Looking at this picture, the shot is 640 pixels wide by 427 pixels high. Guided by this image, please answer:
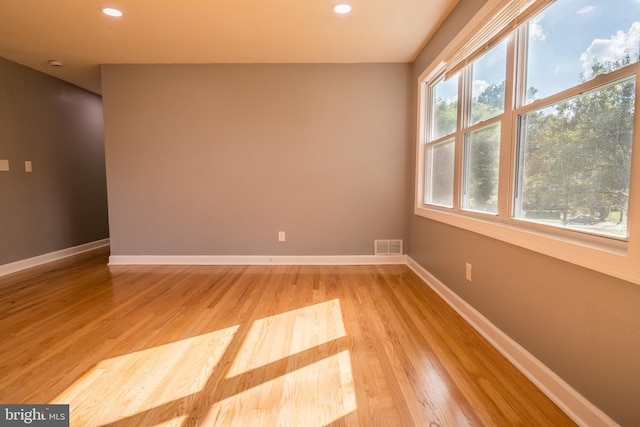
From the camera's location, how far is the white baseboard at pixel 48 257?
11.5 ft

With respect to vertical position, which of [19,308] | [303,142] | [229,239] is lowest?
[19,308]

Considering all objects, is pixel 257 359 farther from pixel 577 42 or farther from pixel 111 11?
pixel 111 11

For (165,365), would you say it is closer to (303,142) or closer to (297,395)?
(297,395)

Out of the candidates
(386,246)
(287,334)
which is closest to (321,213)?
(386,246)

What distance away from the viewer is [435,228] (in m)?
2.93

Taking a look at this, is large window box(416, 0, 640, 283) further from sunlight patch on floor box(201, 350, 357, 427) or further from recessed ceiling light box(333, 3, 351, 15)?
sunlight patch on floor box(201, 350, 357, 427)

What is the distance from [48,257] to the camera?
4.02 meters

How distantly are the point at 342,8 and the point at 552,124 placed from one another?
1867mm

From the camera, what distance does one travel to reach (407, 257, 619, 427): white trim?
48.3 inches

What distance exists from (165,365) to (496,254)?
2.08 meters

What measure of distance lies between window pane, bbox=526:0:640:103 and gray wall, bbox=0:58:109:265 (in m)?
5.15

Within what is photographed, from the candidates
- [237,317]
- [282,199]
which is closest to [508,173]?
[237,317]

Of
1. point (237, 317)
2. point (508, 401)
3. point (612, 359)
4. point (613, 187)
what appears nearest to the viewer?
point (612, 359)

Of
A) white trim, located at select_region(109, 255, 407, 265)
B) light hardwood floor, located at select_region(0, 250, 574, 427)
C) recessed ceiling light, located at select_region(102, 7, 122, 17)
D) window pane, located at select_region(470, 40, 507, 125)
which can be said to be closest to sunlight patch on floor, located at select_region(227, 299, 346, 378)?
light hardwood floor, located at select_region(0, 250, 574, 427)
